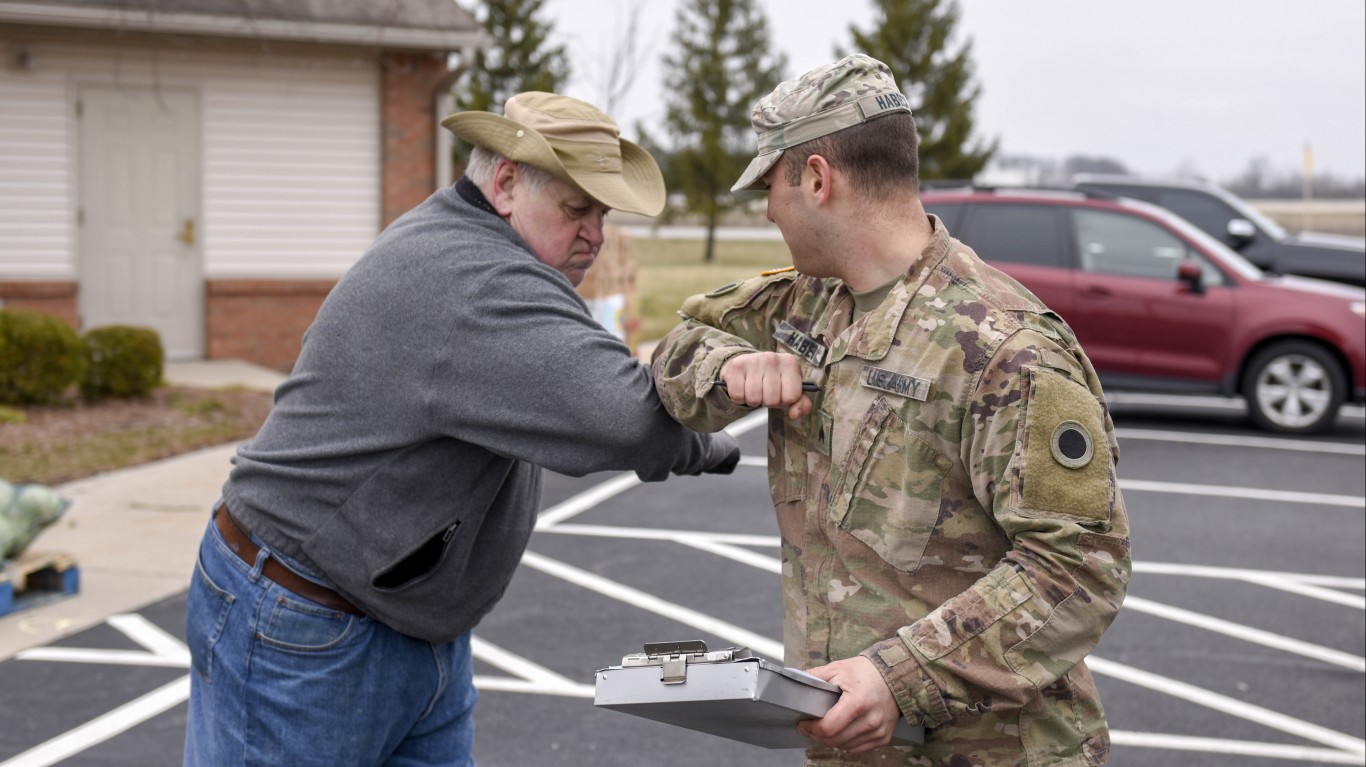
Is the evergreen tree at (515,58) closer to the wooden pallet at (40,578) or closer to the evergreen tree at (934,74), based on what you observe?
the evergreen tree at (934,74)

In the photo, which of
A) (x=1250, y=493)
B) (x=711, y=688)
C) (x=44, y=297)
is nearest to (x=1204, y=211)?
(x=1250, y=493)

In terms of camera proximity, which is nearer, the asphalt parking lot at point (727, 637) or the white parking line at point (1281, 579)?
the asphalt parking lot at point (727, 637)

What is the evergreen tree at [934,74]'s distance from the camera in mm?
40531

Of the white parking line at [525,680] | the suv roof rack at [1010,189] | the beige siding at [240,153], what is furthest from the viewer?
the beige siding at [240,153]

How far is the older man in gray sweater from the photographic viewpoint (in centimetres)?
239

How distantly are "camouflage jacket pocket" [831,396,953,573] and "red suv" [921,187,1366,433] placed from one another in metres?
9.39

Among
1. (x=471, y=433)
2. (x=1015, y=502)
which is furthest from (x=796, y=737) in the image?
(x=471, y=433)

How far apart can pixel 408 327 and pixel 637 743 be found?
266cm

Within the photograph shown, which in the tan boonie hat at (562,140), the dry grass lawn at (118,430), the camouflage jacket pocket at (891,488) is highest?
the tan boonie hat at (562,140)

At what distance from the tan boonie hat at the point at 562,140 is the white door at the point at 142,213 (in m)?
12.1

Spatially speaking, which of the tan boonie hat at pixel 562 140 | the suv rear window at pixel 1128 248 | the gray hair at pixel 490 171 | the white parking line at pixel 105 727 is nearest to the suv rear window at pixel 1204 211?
the suv rear window at pixel 1128 248

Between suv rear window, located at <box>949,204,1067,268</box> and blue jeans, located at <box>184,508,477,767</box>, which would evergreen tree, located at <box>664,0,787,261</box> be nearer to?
suv rear window, located at <box>949,204,1067,268</box>

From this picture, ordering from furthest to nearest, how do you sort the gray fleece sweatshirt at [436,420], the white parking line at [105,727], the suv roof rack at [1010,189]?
the suv roof rack at [1010,189], the white parking line at [105,727], the gray fleece sweatshirt at [436,420]

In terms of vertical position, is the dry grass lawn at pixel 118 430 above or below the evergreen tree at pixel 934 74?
below
